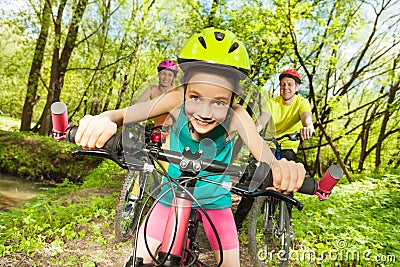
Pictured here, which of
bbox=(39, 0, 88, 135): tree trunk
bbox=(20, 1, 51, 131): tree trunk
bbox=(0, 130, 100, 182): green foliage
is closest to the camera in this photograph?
bbox=(0, 130, 100, 182): green foliage

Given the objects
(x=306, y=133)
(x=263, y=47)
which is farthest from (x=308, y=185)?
(x=263, y=47)

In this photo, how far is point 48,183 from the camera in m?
10.6

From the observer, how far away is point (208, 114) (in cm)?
161

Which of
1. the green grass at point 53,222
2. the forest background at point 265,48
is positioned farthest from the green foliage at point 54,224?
the forest background at point 265,48

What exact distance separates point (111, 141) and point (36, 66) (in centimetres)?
1452

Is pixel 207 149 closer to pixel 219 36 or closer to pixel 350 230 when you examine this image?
pixel 219 36

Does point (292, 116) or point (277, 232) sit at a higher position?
point (292, 116)

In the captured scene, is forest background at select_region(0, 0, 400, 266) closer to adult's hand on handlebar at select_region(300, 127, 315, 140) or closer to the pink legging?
adult's hand on handlebar at select_region(300, 127, 315, 140)

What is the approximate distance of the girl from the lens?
1409mm

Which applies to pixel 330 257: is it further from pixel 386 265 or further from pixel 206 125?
pixel 206 125

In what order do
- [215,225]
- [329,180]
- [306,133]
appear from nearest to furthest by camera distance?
1. [329,180]
2. [215,225]
3. [306,133]

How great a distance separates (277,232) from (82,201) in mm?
3489

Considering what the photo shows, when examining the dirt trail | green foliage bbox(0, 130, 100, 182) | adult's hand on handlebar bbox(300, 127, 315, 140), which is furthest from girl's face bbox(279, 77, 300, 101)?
green foliage bbox(0, 130, 100, 182)

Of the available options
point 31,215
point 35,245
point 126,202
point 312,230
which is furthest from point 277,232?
point 31,215
